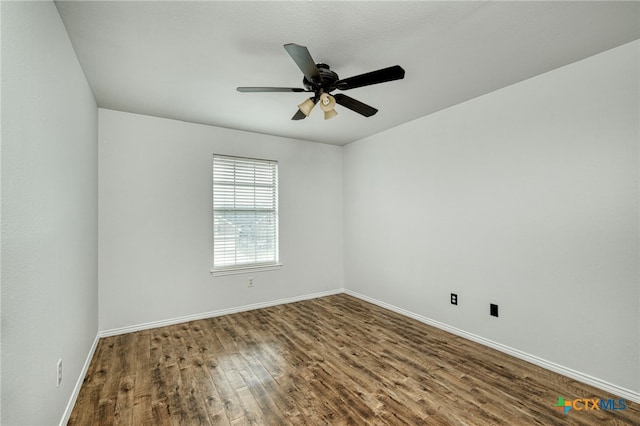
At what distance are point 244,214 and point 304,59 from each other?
109 inches

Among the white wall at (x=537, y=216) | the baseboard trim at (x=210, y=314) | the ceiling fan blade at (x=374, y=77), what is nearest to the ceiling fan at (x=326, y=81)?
the ceiling fan blade at (x=374, y=77)

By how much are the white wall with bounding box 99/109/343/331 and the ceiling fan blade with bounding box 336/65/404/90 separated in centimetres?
242

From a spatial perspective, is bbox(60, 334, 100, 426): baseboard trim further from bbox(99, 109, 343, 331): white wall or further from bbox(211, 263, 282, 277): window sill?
bbox(211, 263, 282, 277): window sill

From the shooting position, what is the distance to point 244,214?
4176 millimetres

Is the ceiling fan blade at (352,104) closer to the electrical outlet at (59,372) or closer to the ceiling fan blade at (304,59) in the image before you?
the ceiling fan blade at (304,59)

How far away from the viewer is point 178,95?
9.66 feet

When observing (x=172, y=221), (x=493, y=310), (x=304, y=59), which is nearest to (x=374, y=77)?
(x=304, y=59)

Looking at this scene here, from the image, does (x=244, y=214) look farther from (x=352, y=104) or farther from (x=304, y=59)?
(x=304, y=59)

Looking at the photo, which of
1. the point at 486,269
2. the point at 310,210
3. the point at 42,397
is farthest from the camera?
the point at 310,210

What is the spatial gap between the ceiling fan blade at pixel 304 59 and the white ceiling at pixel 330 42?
0.91ft

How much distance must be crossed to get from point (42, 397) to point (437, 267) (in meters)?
3.43

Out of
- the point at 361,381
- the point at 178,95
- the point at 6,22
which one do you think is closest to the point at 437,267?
the point at 361,381

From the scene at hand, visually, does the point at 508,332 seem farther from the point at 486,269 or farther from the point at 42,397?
the point at 42,397

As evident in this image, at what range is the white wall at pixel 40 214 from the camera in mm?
1133
